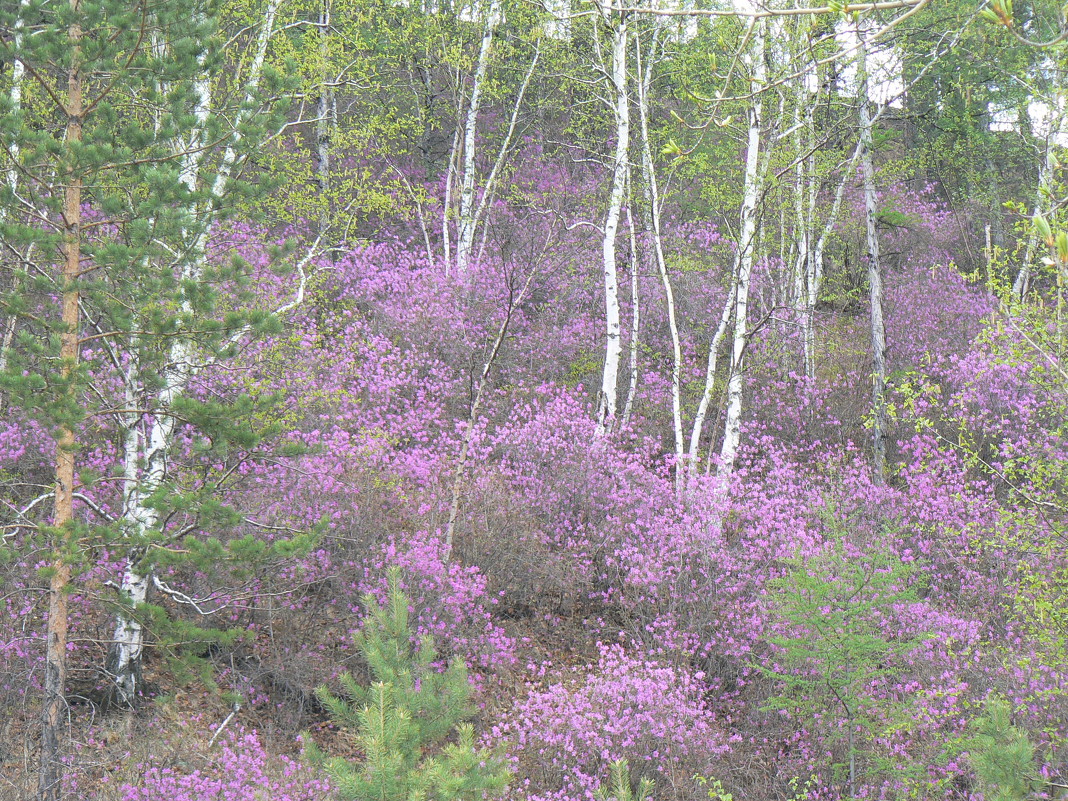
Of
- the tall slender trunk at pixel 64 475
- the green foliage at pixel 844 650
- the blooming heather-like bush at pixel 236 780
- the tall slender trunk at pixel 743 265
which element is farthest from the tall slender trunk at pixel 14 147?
the tall slender trunk at pixel 743 265

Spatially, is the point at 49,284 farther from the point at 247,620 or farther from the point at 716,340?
the point at 716,340

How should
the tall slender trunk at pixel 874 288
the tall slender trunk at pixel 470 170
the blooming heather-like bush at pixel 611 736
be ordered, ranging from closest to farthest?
the blooming heather-like bush at pixel 611 736
the tall slender trunk at pixel 874 288
the tall slender trunk at pixel 470 170

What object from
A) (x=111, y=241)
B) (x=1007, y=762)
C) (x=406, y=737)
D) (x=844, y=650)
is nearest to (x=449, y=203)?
(x=111, y=241)

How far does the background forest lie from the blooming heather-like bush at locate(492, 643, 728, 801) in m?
0.05

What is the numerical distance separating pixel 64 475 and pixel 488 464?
6064mm

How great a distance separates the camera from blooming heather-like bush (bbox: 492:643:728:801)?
23.4 ft

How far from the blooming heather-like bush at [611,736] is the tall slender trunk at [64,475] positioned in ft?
10.5

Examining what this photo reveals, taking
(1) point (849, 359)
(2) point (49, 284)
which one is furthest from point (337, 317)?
→ (1) point (849, 359)

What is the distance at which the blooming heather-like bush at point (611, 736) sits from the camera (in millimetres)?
7121

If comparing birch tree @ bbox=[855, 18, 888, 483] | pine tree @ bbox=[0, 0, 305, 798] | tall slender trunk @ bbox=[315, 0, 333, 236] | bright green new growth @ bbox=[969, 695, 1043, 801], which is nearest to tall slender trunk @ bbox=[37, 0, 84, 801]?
pine tree @ bbox=[0, 0, 305, 798]

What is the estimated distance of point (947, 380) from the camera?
13.4 metres

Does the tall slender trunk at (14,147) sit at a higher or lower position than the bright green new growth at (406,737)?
higher

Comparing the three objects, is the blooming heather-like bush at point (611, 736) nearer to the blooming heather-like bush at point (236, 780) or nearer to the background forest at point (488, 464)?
the background forest at point (488, 464)

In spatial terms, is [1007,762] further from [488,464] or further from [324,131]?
[324,131]
